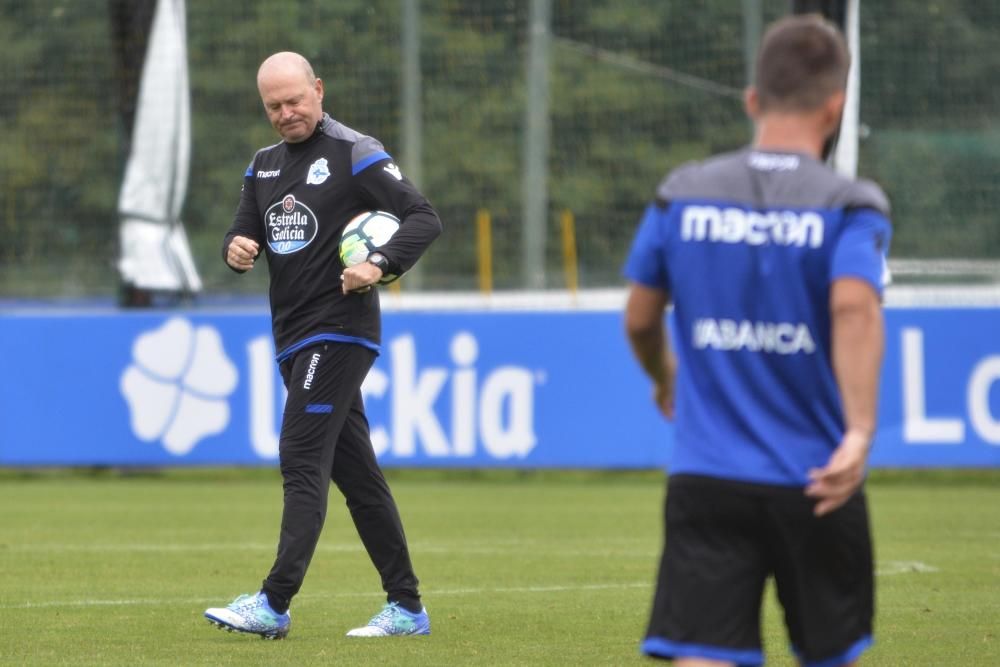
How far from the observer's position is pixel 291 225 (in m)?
6.96

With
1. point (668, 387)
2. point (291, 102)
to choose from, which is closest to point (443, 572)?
point (291, 102)

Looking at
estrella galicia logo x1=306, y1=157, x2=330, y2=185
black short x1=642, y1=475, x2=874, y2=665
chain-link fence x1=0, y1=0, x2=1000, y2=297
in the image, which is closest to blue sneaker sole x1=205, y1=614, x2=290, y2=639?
estrella galicia logo x1=306, y1=157, x2=330, y2=185

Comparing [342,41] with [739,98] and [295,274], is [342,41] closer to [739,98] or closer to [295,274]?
[739,98]

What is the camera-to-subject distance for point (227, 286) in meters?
20.1

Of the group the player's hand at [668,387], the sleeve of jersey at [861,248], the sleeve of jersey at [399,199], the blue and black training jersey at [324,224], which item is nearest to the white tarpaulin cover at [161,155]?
the blue and black training jersey at [324,224]

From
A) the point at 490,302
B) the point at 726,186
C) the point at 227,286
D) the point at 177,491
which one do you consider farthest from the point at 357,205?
the point at 227,286

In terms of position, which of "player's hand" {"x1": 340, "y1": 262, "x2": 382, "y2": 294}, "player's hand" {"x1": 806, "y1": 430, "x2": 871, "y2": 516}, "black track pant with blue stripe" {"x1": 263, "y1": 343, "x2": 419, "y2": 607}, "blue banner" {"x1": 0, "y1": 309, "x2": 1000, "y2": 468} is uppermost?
"player's hand" {"x1": 340, "y1": 262, "x2": 382, "y2": 294}

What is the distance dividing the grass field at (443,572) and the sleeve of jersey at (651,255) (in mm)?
2781

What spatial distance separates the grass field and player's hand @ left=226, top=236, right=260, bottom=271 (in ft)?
4.52

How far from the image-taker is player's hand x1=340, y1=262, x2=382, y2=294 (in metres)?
6.61

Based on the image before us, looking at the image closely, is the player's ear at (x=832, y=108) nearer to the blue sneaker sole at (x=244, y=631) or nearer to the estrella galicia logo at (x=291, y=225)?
the estrella galicia logo at (x=291, y=225)

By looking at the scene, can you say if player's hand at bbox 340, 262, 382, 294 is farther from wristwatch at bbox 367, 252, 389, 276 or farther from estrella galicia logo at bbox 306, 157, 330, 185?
estrella galicia logo at bbox 306, 157, 330, 185

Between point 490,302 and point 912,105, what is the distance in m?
4.26

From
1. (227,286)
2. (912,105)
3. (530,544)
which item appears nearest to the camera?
(530,544)
